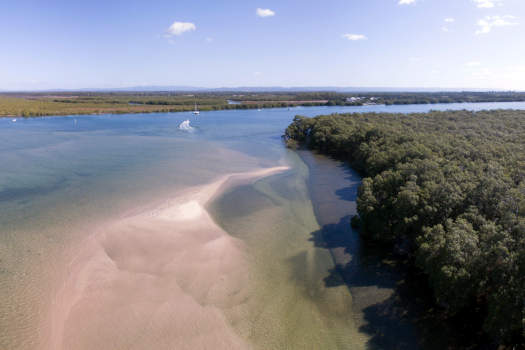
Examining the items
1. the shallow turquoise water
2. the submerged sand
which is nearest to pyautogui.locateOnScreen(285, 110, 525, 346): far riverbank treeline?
the shallow turquoise water

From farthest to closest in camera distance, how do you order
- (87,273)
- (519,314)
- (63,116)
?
(63,116)
(87,273)
(519,314)

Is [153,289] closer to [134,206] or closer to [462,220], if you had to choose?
[134,206]

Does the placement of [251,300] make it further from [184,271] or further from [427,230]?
[427,230]

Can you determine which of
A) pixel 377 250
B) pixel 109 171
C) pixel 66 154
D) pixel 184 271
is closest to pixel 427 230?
pixel 377 250

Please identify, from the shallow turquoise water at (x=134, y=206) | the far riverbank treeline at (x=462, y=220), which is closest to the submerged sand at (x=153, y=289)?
the shallow turquoise water at (x=134, y=206)

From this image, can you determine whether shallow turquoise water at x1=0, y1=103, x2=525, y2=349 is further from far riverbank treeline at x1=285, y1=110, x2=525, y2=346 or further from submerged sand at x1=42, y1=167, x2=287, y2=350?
far riverbank treeline at x1=285, y1=110, x2=525, y2=346

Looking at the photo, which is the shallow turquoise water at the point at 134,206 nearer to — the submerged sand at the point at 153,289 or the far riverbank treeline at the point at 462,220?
the submerged sand at the point at 153,289

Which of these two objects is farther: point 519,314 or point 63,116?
point 63,116
